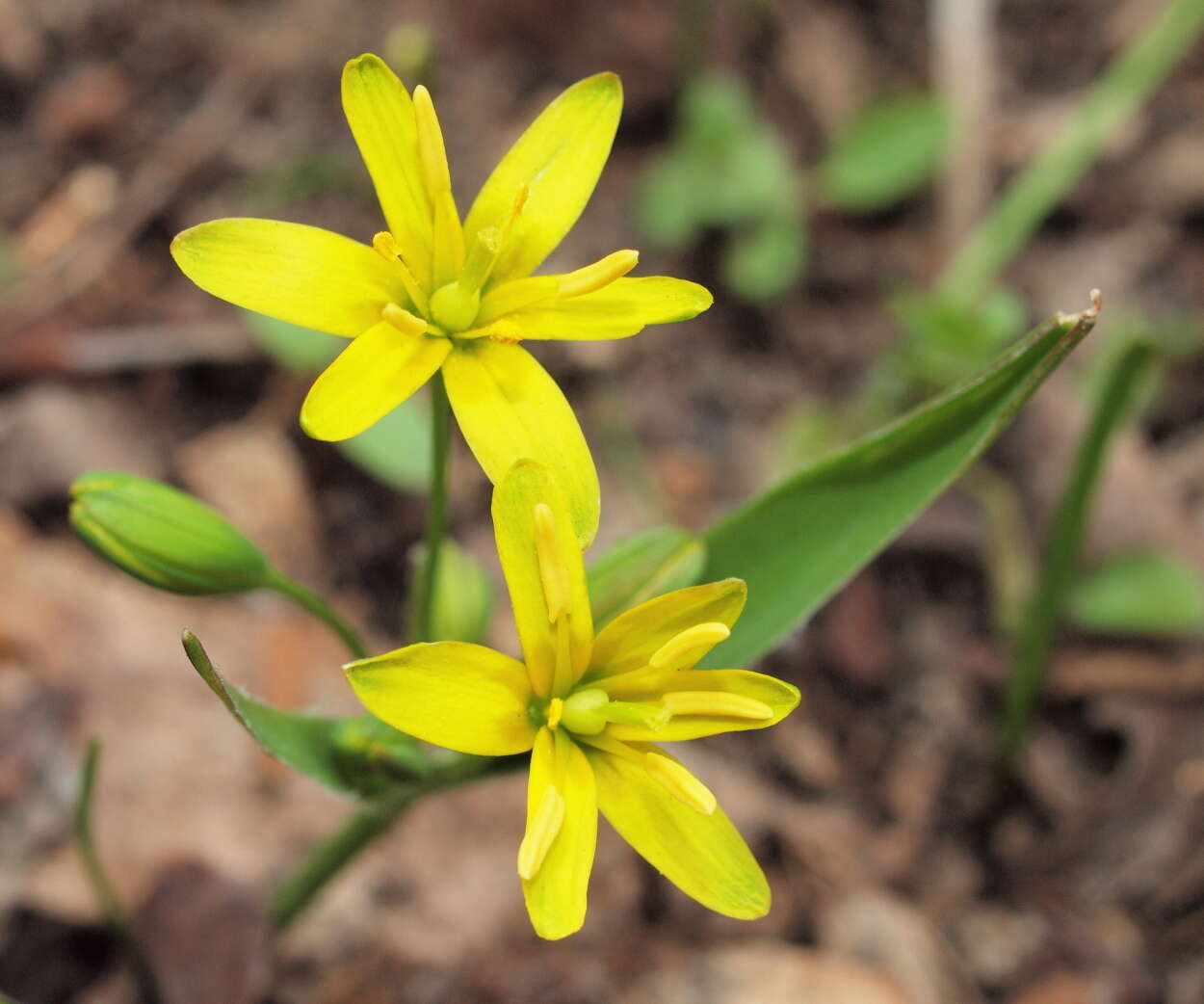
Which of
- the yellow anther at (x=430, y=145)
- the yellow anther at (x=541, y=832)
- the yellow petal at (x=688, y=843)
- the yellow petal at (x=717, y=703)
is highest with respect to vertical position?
the yellow anther at (x=430, y=145)

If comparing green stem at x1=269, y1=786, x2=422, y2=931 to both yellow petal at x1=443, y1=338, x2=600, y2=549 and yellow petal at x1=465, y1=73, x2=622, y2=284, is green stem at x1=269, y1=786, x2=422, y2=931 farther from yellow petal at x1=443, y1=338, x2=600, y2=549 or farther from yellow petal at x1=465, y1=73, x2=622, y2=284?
yellow petal at x1=465, y1=73, x2=622, y2=284

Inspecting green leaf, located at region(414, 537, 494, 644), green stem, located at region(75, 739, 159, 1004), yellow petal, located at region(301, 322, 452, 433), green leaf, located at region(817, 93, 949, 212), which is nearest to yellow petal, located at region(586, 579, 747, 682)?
yellow petal, located at region(301, 322, 452, 433)

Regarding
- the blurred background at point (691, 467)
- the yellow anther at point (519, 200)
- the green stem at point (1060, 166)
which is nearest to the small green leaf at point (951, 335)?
the blurred background at point (691, 467)

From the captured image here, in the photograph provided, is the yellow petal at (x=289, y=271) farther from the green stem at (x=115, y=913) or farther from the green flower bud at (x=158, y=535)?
the green stem at (x=115, y=913)

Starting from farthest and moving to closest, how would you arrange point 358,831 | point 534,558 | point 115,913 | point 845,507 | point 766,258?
point 766,258
point 115,913
point 358,831
point 845,507
point 534,558

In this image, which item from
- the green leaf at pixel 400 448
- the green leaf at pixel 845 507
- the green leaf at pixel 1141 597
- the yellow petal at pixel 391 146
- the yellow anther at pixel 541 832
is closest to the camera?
the yellow anther at pixel 541 832

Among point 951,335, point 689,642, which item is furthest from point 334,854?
point 951,335

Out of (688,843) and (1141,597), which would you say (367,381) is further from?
(1141,597)
